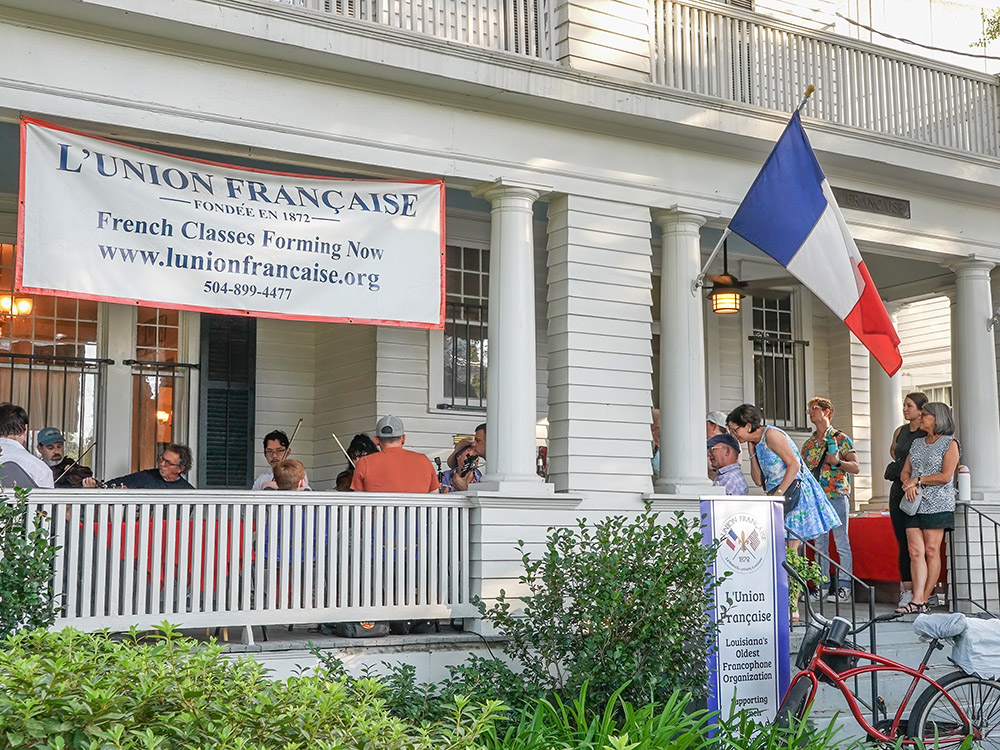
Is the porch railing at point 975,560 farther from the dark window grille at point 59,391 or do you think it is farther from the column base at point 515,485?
the dark window grille at point 59,391

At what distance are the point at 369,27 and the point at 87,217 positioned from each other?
2511mm

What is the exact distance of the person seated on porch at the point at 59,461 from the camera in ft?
30.7

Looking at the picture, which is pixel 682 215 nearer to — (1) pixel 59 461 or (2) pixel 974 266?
(2) pixel 974 266

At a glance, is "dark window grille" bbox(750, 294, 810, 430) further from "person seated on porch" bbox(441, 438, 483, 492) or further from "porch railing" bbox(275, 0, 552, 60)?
"porch railing" bbox(275, 0, 552, 60)

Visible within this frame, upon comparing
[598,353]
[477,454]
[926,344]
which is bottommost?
[477,454]

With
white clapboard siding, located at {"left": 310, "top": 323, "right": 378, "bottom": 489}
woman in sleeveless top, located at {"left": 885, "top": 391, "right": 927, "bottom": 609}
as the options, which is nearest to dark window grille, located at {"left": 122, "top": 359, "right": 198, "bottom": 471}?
white clapboard siding, located at {"left": 310, "top": 323, "right": 378, "bottom": 489}

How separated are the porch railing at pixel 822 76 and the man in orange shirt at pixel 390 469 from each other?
160 inches

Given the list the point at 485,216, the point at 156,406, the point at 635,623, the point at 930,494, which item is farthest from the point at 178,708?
the point at 485,216

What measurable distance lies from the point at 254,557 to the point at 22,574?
264 centimetres

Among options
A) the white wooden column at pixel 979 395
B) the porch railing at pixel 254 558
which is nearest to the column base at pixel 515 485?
the porch railing at pixel 254 558

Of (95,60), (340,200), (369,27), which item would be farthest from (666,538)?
(95,60)

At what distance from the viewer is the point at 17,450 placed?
7.93m

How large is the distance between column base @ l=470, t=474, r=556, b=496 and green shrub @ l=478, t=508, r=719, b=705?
1.79 metres

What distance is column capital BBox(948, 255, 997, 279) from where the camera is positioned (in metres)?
12.6
